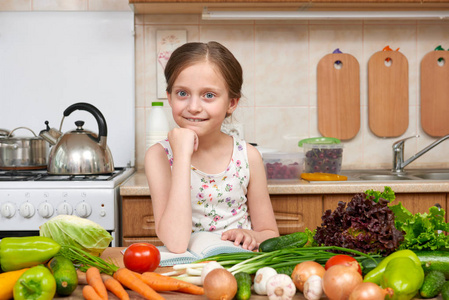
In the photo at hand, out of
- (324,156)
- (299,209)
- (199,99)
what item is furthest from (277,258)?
(324,156)

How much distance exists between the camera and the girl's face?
1277 mm

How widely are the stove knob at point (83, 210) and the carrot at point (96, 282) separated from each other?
1.01 m

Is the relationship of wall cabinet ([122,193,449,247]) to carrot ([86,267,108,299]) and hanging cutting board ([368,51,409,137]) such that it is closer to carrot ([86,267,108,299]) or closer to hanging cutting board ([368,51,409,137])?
hanging cutting board ([368,51,409,137])

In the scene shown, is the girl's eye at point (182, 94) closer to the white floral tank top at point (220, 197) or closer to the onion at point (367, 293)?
the white floral tank top at point (220, 197)

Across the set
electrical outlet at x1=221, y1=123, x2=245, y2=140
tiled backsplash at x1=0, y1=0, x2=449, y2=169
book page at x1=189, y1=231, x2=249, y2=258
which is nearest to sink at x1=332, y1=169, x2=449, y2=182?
tiled backsplash at x1=0, y1=0, x2=449, y2=169

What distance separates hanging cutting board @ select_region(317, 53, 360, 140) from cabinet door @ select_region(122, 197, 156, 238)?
1.06 m

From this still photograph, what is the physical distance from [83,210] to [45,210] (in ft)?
0.45

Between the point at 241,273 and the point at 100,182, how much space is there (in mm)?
1148

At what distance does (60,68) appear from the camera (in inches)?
96.6

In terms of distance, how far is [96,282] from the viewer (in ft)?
2.58

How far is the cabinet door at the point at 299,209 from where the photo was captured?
1949 mm

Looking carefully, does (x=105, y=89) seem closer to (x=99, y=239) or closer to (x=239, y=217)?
(x=239, y=217)

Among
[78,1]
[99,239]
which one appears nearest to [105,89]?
[78,1]

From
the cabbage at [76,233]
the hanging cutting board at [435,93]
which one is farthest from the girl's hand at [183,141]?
the hanging cutting board at [435,93]
